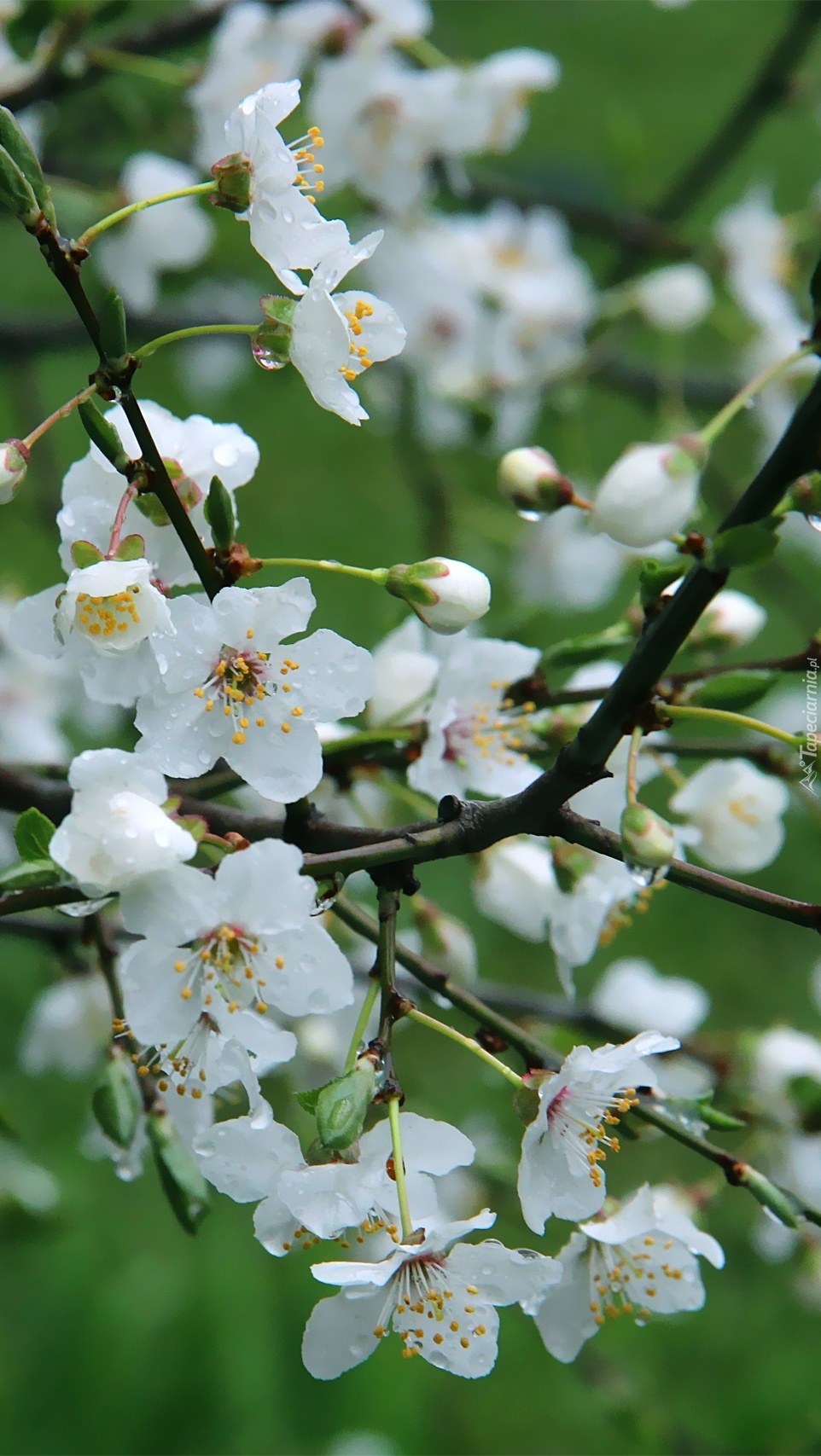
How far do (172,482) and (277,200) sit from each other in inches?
7.8

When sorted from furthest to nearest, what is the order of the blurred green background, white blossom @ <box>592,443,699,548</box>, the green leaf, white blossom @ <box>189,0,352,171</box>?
the blurred green background
white blossom @ <box>189,0,352,171</box>
white blossom @ <box>592,443,699,548</box>
the green leaf

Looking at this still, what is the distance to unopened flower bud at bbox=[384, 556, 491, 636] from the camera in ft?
2.88

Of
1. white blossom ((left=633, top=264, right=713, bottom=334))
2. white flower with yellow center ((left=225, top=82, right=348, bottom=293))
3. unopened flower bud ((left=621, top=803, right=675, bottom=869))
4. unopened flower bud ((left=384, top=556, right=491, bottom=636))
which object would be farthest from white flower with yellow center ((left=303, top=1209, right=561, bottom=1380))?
white blossom ((left=633, top=264, right=713, bottom=334))

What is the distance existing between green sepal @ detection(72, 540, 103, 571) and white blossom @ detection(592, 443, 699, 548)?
35cm

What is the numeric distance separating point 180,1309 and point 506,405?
180cm

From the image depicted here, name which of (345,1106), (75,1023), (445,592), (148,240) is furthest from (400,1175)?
(148,240)

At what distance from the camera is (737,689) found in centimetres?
98

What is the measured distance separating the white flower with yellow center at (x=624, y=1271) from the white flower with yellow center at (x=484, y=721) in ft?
1.15

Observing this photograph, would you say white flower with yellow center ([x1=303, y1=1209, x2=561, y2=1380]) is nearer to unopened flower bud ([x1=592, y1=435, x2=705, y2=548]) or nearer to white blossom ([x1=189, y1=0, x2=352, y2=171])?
unopened flower bud ([x1=592, y1=435, x2=705, y2=548])

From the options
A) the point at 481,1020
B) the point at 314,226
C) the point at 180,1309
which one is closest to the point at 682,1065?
the point at 481,1020

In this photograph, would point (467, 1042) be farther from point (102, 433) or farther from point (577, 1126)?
point (102, 433)

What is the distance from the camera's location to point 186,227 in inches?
78.9

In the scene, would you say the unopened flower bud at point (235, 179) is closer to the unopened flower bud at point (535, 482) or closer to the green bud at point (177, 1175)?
the unopened flower bud at point (535, 482)

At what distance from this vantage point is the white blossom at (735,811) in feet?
3.80
